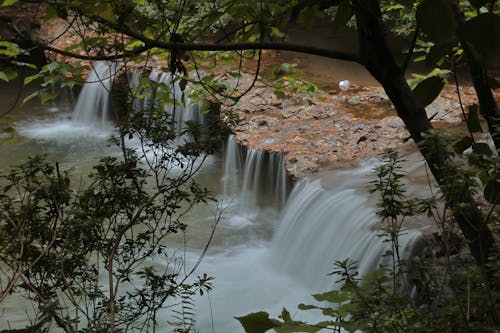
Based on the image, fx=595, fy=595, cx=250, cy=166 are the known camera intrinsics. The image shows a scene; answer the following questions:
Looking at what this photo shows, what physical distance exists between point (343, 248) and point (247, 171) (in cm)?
236

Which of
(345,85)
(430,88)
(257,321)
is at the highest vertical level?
Answer: (345,85)

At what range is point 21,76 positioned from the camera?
13.3 metres

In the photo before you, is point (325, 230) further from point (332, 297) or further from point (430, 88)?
point (430, 88)

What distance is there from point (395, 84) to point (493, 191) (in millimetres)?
408

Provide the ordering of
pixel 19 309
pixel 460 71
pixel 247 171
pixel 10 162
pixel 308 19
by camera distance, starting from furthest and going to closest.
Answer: pixel 460 71, pixel 10 162, pixel 247 171, pixel 19 309, pixel 308 19

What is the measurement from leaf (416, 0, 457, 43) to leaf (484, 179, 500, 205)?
670mm

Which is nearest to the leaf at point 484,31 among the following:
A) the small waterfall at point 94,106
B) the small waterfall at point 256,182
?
the small waterfall at point 256,182

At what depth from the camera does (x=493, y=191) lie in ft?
5.49

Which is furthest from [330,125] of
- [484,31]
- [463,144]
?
[484,31]

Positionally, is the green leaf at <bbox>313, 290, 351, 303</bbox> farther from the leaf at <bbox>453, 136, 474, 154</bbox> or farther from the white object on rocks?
the white object on rocks

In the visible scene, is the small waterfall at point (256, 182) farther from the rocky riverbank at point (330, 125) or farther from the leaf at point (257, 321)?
the leaf at point (257, 321)

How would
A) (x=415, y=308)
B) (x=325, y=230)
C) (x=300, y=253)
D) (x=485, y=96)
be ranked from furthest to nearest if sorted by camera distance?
(x=300, y=253), (x=325, y=230), (x=415, y=308), (x=485, y=96)

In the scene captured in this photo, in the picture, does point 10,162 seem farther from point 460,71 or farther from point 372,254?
point 460,71

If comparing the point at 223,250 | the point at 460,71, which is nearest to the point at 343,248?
the point at 223,250
